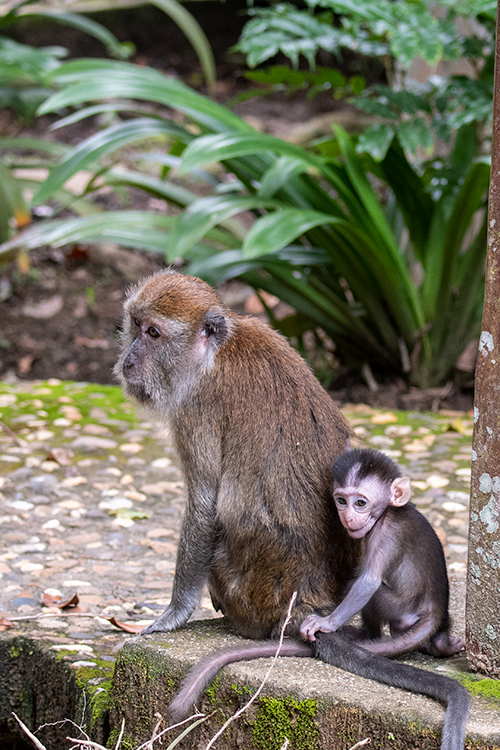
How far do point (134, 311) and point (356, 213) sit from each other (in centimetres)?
294

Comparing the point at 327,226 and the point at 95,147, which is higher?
the point at 95,147

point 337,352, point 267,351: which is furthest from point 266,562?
point 337,352

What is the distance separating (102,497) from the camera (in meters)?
4.12

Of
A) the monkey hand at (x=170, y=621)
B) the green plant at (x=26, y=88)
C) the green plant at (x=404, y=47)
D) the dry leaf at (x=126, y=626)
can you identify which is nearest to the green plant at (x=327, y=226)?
the green plant at (x=404, y=47)

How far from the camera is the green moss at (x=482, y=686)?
203 centimetres

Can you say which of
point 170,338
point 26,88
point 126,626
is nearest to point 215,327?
point 170,338

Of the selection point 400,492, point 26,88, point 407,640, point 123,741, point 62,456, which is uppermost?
point 26,88

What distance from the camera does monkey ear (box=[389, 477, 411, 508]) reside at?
2279 mm

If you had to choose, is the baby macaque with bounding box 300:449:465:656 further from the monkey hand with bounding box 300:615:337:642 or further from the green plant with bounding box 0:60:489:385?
the green plant with bounding box 0:60:489:385

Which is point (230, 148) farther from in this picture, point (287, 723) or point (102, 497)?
point (287, 723)

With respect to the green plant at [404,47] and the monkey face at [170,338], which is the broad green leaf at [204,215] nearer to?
the green plant at [404,47]

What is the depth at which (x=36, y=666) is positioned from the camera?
2814mm

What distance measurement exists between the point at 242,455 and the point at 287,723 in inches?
29.7

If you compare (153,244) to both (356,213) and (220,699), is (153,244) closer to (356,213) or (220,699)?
(356,213)
